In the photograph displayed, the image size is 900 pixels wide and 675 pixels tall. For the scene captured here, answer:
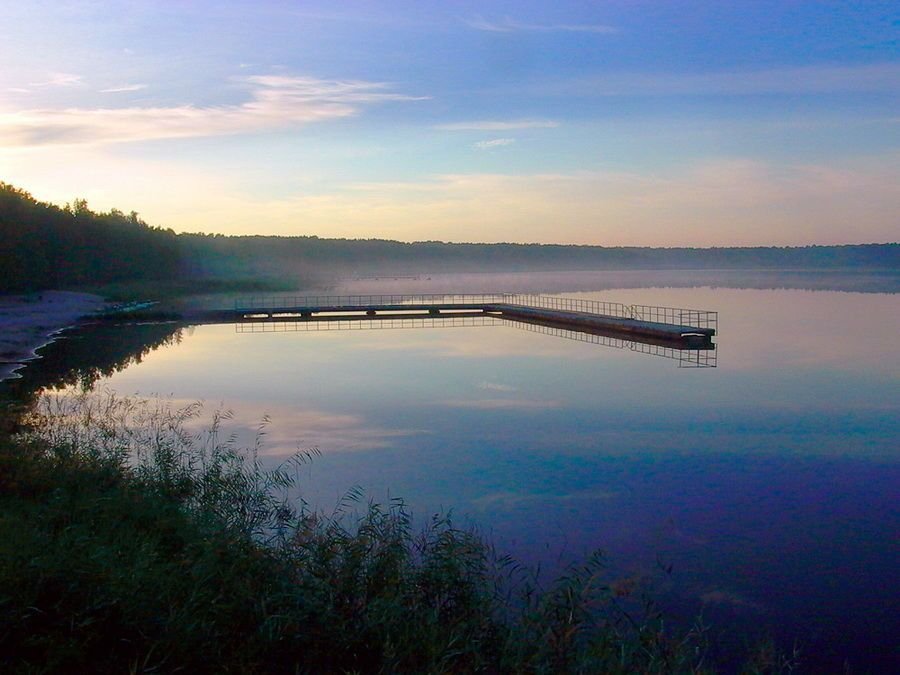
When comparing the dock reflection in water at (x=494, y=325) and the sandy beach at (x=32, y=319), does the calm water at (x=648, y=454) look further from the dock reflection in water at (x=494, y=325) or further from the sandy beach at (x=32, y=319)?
the sandy beach at (x=32, y=319)

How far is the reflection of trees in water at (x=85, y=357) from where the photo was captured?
20.5m

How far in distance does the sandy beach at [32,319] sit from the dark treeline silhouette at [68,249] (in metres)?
1.47

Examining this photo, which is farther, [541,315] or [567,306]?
[567,306]

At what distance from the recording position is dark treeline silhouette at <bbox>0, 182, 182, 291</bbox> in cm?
4947

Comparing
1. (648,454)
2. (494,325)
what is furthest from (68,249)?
(648,454)

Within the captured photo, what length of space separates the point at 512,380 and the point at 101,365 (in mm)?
13965

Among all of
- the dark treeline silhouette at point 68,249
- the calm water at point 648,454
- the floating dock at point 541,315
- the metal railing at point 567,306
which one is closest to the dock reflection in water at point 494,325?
the floating dock at point 541,315

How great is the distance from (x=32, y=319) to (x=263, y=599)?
42.0 metres

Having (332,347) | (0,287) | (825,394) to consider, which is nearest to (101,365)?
(332,347)

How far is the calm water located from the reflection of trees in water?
1127mm

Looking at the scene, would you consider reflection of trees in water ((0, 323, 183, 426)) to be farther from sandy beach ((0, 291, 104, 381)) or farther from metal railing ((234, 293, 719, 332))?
metal railing ((234, 293, 719, 332))

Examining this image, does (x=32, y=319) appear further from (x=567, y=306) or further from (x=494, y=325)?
(x=567, y=306)

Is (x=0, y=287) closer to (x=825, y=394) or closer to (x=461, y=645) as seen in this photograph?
(x=825, y=394)

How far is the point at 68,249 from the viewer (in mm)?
65938
